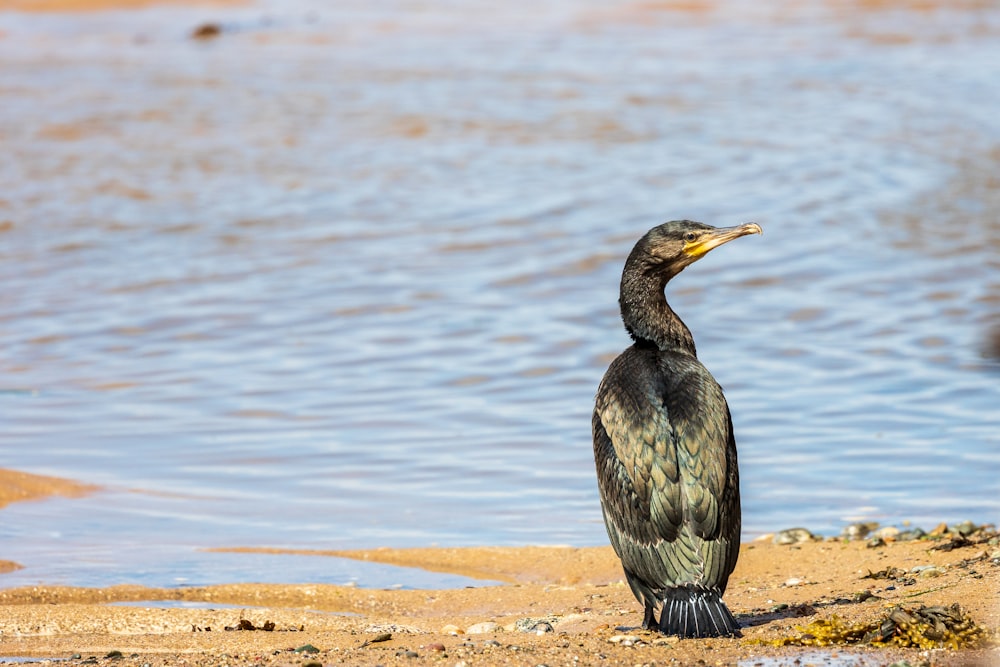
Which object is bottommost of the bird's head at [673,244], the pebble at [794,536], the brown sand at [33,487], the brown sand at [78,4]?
the pebble at [794,536]

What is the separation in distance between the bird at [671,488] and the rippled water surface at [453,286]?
6.24 feet

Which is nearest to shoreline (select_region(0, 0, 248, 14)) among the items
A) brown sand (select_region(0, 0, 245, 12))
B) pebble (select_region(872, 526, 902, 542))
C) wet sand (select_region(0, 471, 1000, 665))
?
brown sand (select_region(0, 0, 245, 12))

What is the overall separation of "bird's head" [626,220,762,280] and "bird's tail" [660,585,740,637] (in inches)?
57.3

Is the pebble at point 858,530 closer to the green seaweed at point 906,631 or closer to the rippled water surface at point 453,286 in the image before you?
the rippled water surface at point 453,286

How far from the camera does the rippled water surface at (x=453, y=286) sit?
8.00 meters

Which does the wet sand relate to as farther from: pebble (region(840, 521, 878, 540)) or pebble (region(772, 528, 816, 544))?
pebble (region(840, 521, 878, 540))

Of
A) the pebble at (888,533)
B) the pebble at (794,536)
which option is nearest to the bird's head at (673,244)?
the pebble at (794,536)

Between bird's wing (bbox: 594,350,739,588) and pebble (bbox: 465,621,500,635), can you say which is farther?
pebble (bbox: 465,621,500,635)

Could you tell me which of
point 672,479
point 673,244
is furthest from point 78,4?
point 672,479

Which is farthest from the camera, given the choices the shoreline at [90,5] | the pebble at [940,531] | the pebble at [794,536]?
the shoreline at [90,5]

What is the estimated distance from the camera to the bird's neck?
6.13 m

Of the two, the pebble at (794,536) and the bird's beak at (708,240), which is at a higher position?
Result: the bird's beak at (708,240)

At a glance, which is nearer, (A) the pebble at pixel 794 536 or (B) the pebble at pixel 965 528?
(B) the pebble at pixel 965 528

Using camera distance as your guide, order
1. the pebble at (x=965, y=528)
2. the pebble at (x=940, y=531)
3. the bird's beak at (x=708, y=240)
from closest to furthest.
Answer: the bird's beak at (x=708, y=240) < the pebble at (x=965, y=528) < the pebble at (x=940, y=531)
